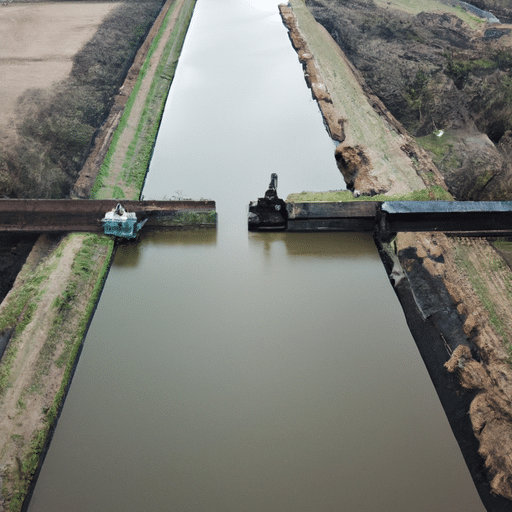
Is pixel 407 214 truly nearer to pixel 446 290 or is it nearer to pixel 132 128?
pixel 446 290

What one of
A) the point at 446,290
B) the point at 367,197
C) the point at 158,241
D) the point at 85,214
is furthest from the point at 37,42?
the point at 446,290

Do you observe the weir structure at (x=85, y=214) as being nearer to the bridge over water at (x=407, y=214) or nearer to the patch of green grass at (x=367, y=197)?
the bridge over water at (x=407, y=214)

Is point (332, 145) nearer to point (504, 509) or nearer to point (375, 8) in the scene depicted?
point (504, 509)

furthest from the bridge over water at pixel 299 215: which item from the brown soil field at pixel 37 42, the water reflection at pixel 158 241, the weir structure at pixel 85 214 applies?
the brown soil field at pixel 37 42

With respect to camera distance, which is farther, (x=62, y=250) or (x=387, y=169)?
(x=387, y=169)

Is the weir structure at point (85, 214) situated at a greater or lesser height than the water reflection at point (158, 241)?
greater

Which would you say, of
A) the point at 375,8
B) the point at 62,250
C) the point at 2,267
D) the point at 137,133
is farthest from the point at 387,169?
the point at 375,8

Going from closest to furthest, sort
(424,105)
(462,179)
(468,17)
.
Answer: (462,179)
(424,105)
(468,17)
